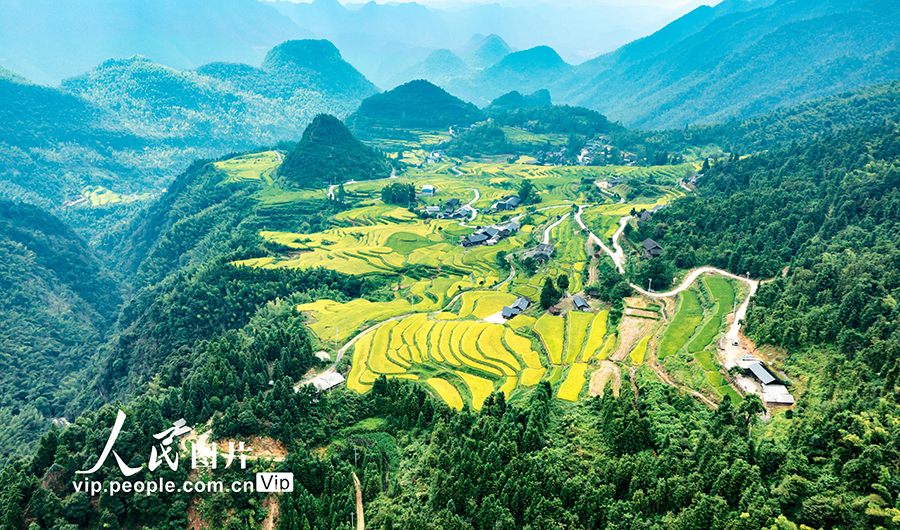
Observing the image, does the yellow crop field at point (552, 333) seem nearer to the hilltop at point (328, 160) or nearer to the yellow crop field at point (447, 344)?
the yellow crop field at point (447, 344)

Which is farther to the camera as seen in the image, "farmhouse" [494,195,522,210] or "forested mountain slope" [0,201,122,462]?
"farmhouse" [494,195,522,210]

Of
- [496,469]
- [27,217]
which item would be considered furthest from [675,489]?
[27,217]

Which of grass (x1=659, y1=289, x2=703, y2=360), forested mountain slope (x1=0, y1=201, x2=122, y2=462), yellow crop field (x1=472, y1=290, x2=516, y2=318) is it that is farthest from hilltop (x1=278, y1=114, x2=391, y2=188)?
grass (x1=659, y1=289, x2=703, y2=360)

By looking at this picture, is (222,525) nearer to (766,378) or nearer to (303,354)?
(303,354)

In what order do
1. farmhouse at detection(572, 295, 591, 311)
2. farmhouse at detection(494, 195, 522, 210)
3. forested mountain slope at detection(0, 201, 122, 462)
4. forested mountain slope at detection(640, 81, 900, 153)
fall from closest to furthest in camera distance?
farmhouse at detection(572, 295, 591, 311) → forested mountain slope at detection(0, 201, 122, 462) → farmhouse at detection(494, 195, 522, 210) → forested mountain slope at detection(640, 81, 900, 153)

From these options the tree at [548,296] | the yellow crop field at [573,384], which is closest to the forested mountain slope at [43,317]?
the yellow crop field at [573,384]

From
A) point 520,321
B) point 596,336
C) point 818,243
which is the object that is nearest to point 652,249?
point 818,243

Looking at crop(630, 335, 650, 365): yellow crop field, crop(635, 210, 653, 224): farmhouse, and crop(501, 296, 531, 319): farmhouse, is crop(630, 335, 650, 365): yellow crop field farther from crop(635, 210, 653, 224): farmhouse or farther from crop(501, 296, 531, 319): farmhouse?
crop(635, 210, 653, 224): farmhouse
